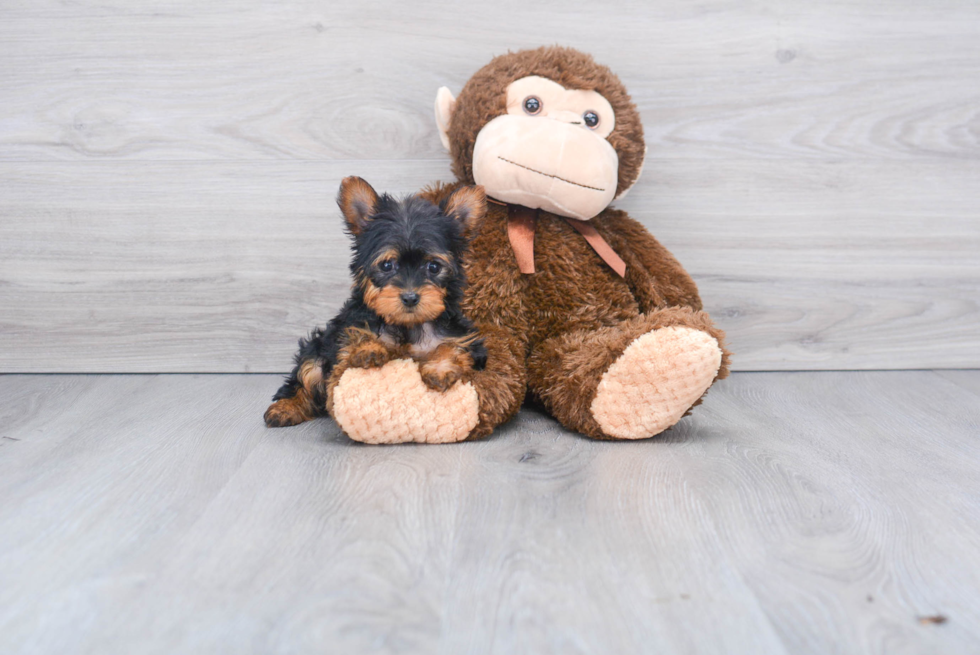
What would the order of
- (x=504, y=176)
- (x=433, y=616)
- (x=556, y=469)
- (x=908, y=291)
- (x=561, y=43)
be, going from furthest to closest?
(x=908, y=291), (x=561, y=43), (x=504, y=176), (x=556, y=469), (x=433, y=616)

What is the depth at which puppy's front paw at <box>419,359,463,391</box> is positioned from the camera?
151cm

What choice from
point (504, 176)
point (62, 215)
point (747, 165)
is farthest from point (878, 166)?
point (62, 215)

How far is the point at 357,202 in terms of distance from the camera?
1510mm

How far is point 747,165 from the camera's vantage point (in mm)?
2174

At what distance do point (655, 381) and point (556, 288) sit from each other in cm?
40

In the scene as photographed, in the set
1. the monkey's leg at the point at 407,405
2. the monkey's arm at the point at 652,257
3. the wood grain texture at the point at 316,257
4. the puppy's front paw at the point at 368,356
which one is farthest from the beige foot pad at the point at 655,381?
the wood grain texture at the point at 316,257

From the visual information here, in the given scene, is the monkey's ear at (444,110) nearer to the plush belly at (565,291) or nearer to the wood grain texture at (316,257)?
the wood grain texture at (316,257)

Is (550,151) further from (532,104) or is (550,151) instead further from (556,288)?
(556,288)

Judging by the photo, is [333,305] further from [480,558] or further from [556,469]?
[480,558]

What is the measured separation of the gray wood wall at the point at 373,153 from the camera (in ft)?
6.84

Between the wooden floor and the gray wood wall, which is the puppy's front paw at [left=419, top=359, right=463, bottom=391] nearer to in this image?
the wooden floor

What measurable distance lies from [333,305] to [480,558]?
127 cm

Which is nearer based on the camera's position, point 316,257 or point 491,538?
point 491,538

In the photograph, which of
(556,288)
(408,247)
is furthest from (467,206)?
(556,288)
